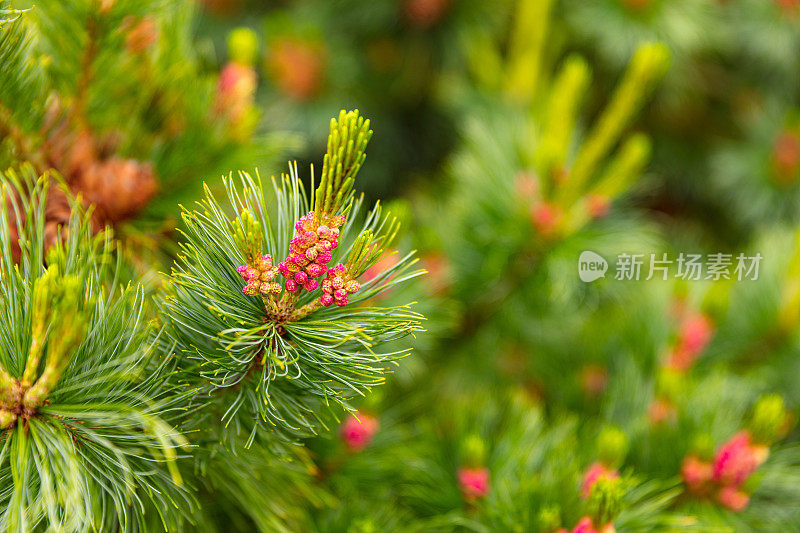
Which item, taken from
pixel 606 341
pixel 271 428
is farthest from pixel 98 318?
pixel 606 341

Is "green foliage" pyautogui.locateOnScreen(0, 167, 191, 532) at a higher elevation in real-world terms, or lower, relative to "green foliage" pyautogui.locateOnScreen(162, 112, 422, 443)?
lower

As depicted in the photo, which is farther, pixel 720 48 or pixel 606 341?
pixel 720 48

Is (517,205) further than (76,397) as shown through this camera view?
Yes

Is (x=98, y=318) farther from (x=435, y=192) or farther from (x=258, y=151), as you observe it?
(x=435, y=192)

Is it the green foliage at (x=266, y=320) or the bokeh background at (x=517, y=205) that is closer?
the green foliage at (x=266, y=320)

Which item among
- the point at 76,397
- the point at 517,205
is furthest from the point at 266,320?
the point at 517,205

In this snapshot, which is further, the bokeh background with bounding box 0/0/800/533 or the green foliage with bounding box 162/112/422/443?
the bokeh background with bounding box 0/0/800/533

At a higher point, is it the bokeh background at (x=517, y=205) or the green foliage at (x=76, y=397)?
the bokeh background at (x=517, y=205)

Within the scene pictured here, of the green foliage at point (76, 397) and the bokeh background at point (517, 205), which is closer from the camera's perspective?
the green foliage at point (76, 397)

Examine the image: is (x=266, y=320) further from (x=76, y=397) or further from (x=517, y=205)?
(x=517, y=205)

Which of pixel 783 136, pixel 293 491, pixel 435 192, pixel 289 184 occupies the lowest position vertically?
pixel 293 491

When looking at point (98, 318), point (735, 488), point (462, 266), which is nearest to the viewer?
point (98, 318)
